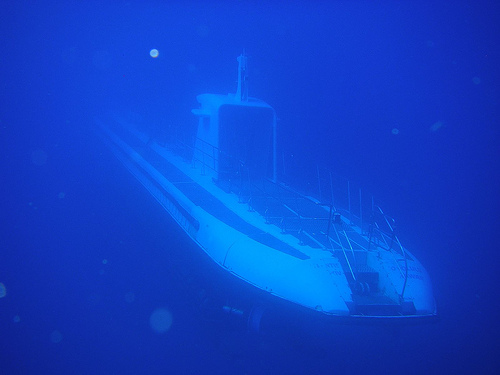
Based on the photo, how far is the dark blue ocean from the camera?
5125 mm

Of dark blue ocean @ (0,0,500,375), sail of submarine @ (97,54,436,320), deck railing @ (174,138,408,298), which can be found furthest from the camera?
dark blue ocean @ (0,0,500,375)

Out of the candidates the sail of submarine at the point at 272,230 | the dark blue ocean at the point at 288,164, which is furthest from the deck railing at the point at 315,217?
the dark blue ocean at the point at 288,164

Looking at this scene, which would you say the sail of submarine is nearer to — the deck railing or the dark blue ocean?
the deck railing

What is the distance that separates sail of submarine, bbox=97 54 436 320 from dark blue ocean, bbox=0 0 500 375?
326 millimetres

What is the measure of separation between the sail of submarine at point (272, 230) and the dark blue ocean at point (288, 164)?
33 centimetres

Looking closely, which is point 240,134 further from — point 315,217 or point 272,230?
point 272,230

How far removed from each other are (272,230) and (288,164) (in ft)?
24.8

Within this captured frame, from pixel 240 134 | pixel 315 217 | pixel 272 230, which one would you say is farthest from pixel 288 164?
pixel 272 230

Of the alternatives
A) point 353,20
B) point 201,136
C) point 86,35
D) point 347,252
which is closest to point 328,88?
point 353,20

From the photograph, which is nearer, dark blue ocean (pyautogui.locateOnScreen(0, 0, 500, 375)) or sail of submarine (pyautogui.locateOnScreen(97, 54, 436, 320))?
sail of submarine (pyautogui.locateOnScreen(97, 54, 436, 320))

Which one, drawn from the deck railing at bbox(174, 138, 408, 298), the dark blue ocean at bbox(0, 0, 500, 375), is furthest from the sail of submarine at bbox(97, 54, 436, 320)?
the dark blue ocean at bbox(0, 0, 500, 375)

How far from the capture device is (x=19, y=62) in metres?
25.5

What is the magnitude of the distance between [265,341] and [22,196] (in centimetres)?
923

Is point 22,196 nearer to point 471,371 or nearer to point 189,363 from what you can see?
point 189,363
